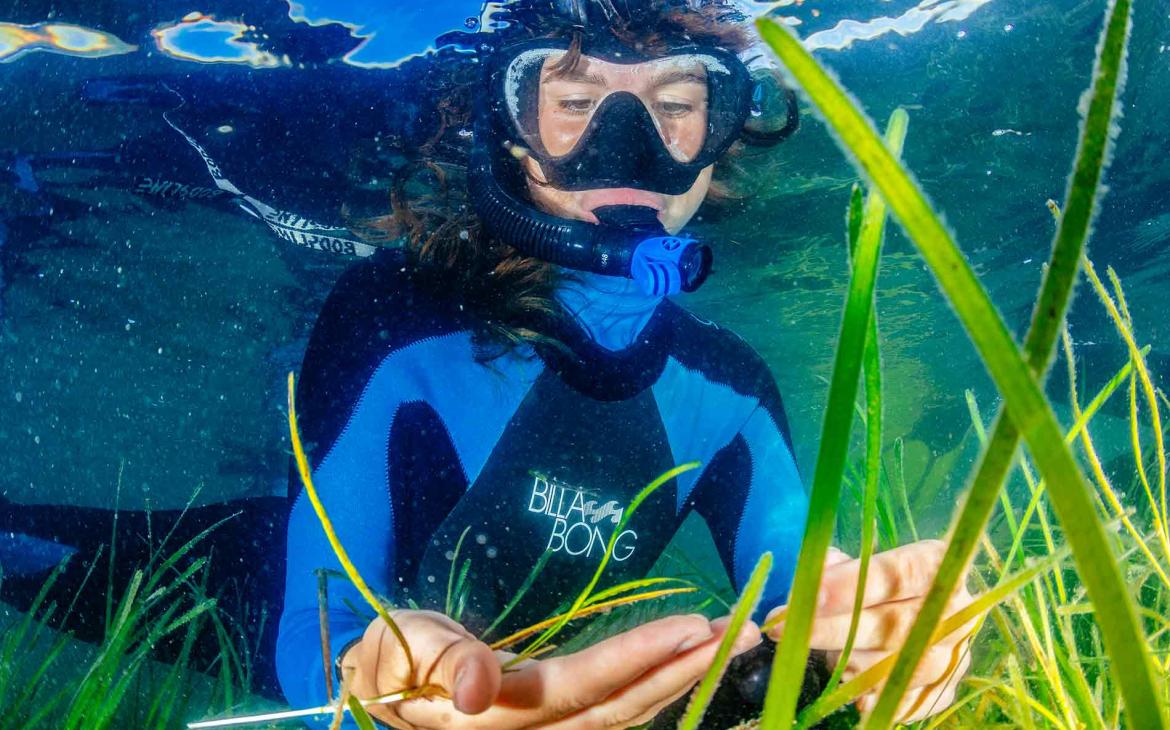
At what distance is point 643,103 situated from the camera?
15.5 feet

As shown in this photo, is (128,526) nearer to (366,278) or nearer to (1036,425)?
(366,278)

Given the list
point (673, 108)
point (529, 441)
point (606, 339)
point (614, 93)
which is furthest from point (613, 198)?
point (529, 441)

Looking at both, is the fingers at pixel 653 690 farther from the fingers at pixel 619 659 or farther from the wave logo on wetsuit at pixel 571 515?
the wave logo on wetsuit at pixel 571 515

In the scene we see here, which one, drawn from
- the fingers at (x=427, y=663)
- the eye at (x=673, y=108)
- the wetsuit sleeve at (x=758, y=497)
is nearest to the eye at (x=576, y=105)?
the eye at (x=673, y=108)

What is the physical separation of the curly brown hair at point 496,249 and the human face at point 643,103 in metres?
0.18

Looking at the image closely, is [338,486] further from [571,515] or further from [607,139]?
[607,139]

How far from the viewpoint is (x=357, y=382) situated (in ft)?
11.8

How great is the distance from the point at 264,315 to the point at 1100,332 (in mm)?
24867

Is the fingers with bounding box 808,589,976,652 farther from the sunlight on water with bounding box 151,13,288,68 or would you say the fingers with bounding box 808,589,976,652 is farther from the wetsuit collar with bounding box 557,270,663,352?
the sunlight on water with bounding box 151,13,288,68

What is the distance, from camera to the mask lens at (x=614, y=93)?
4.68m

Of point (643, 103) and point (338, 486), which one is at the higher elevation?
point (643, 103)

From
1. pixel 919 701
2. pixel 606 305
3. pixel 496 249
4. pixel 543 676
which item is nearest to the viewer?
pixel 543 676

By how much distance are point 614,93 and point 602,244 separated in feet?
5.18

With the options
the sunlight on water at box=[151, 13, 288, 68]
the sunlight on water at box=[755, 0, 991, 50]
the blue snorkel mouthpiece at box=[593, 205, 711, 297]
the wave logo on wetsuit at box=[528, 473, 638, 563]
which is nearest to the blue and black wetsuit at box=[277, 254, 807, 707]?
the wave logo on wetsuit at box=[528, 473, 638, 563]
